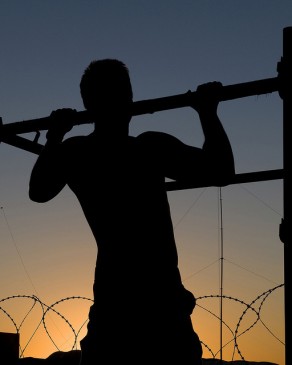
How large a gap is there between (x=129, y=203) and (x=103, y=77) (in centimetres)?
58

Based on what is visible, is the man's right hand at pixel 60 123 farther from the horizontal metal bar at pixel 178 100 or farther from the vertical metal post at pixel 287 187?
the vertical metal post at pixel 287 187

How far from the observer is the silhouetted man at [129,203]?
91.4 inches

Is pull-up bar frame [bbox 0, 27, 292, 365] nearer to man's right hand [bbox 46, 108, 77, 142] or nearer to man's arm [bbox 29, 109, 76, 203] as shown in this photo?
man's right hand [bbox 46, 108, 77, 142]

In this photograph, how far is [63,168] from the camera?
271cm

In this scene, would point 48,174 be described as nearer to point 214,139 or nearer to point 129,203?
point 129,203

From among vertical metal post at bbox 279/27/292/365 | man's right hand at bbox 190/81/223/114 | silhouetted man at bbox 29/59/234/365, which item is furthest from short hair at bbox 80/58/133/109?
vertical metal post at bbox 279/27/292/365

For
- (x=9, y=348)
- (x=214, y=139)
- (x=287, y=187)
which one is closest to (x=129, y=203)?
(x=214, y=139)

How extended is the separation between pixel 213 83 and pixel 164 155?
36 cm

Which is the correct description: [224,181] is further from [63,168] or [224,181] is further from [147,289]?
[63,168]

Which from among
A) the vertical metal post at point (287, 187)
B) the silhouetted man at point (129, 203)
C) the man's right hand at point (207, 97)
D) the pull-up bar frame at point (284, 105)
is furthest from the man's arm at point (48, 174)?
the vertical metal post at point (287, 187)

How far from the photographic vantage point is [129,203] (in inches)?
96.8

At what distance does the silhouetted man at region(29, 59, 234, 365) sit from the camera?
2320 mm

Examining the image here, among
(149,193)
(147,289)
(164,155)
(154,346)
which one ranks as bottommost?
(154,346)

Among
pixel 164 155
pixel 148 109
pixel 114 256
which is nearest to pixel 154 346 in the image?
pixel 114 256
